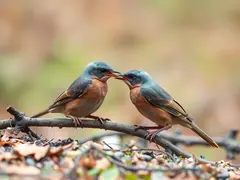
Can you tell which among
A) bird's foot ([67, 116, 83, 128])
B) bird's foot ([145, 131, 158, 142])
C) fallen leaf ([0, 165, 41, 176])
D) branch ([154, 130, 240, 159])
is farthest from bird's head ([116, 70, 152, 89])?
fallen leaf ([0, 165, 41, 176])

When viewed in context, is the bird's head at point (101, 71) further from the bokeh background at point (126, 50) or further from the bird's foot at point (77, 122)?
the bokeh background at point (126, 50)

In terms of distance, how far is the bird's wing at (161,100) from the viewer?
677 cm

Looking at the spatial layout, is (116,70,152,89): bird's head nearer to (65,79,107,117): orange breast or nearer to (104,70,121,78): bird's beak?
(104,70,121,78): bird's beak

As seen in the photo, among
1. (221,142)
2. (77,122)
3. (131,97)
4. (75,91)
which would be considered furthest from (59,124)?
(221,142)

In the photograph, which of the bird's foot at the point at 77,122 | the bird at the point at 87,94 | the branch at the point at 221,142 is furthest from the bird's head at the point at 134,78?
the branch at the point at 221,142

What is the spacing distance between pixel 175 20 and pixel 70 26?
363 centimetres

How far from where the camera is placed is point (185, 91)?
57.6ft

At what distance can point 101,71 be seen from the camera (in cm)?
700

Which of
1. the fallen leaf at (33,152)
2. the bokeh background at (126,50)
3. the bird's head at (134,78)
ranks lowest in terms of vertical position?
the bokeh background at (126,50)

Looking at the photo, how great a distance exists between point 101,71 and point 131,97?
1.52ft

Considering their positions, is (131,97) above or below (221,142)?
above

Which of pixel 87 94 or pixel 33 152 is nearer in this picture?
pixel 33 152

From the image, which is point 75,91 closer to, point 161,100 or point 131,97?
point 131,97

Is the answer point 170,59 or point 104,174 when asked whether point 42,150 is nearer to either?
point 104,174
